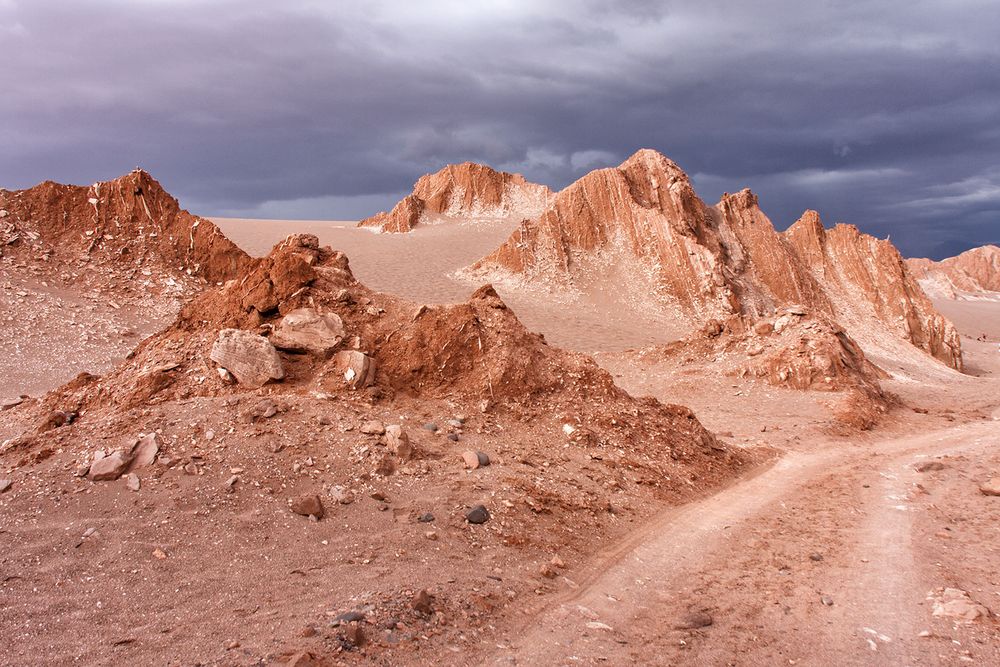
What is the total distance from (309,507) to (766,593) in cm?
437

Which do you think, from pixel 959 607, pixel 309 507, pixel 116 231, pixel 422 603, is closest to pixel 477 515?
pixel 309 507

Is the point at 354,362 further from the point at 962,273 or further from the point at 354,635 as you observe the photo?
the point at 962,273

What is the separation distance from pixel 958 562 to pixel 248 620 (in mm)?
6591

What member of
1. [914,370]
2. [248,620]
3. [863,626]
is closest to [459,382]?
[248,620]

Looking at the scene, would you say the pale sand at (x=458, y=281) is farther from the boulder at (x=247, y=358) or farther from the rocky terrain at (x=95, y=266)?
the boulder at (x=247, y=358)

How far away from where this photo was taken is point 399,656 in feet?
13.8

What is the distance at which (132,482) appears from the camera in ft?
19.7

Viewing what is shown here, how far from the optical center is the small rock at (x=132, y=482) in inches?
235

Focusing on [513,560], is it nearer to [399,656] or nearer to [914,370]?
[399,656]

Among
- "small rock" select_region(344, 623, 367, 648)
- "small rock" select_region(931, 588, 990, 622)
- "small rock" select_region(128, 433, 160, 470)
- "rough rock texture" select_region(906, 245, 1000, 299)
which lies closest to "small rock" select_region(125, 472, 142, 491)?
"small rock" select_region(128, 433, 160, 470)

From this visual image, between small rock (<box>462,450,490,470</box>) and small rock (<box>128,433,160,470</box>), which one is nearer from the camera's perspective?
small rock (<box>128,433,160,470</box>)

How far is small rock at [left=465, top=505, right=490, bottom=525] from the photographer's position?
654cm

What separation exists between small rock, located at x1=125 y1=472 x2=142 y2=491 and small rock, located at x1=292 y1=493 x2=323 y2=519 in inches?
57.3

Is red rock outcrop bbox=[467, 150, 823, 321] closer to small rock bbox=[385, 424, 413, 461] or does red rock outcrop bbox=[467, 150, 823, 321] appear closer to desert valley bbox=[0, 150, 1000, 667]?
desert valley bbox=[0, 150, 1000, 667]
